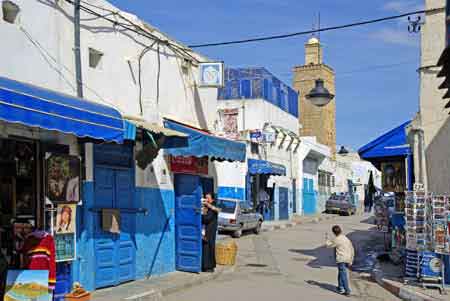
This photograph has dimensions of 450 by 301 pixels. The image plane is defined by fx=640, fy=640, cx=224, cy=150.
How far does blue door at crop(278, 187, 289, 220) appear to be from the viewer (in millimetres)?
39469

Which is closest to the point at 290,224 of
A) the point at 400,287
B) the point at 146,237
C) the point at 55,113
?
the point at 400,287

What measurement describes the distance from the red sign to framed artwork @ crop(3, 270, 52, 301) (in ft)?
19.7

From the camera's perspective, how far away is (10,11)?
362 inches

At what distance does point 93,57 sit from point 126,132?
2375 mm

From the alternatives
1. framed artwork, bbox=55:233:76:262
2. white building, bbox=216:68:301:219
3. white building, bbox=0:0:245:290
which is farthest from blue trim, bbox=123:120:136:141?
white building, bbox=216:68:301:219

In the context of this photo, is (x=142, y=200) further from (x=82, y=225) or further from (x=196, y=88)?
(x=196, y=88)

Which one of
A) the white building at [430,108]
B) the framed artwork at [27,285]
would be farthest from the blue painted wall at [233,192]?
the framed artwork at [27,285]

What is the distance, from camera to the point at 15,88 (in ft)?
24.9

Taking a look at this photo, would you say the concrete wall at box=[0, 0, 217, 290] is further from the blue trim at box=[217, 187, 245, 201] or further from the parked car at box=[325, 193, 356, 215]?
the parked car at box=[325, 193, 356, 215]

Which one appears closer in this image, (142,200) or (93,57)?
(93,57)

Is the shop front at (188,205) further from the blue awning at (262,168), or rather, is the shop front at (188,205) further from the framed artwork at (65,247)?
the blue awning at (262,168)

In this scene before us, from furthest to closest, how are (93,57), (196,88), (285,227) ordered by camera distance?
(285,227) → (196,88) → (93,57)

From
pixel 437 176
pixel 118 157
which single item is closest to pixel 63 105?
pixel 118 157

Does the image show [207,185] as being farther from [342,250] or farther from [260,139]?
[260,139]
